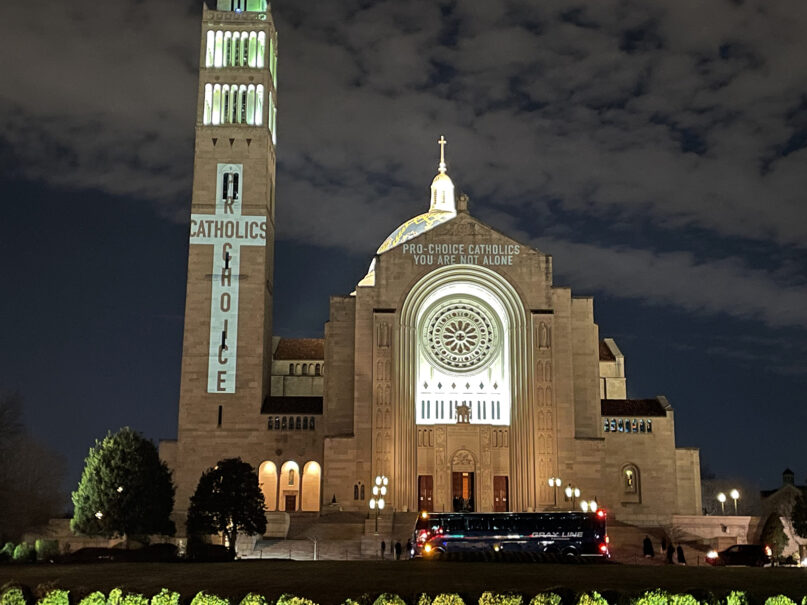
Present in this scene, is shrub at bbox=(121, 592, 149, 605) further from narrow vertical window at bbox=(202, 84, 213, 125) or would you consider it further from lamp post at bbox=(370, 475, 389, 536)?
narrow vertical window at bbox=(202, 84, 213, 125)

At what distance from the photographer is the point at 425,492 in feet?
195

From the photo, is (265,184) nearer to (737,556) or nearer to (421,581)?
(737,556)

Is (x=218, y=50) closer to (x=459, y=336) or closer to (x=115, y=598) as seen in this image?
(x=459, y=336)

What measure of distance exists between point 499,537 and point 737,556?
33.9 ft

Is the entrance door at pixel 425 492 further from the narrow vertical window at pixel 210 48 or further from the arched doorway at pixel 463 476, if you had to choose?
the narrow vertical window at pixel 210 48

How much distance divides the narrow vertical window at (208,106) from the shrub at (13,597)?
47.7 meters

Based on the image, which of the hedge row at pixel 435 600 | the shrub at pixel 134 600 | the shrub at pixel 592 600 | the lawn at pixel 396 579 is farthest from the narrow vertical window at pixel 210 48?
the shrub at pixel 592 600

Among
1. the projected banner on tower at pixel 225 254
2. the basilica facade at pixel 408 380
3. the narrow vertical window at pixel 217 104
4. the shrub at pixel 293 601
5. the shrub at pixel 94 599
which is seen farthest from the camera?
the narrow vertical window at pixel 217 104

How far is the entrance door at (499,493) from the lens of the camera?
195 feet

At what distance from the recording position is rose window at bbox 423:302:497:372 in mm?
61906

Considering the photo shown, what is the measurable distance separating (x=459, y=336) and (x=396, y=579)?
3654cm

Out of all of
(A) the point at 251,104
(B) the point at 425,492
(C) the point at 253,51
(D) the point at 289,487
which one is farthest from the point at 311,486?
(C) the point at 253,51

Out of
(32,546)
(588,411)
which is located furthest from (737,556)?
(32,546)

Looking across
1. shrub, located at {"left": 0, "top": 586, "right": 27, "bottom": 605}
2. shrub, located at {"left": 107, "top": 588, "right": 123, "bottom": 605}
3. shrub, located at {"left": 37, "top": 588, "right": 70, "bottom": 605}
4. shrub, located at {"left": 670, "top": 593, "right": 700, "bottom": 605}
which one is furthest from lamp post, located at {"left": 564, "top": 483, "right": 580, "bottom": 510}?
shrub, located at {"left": 0, "top": 586, "right": 27, "bottom": 605}
